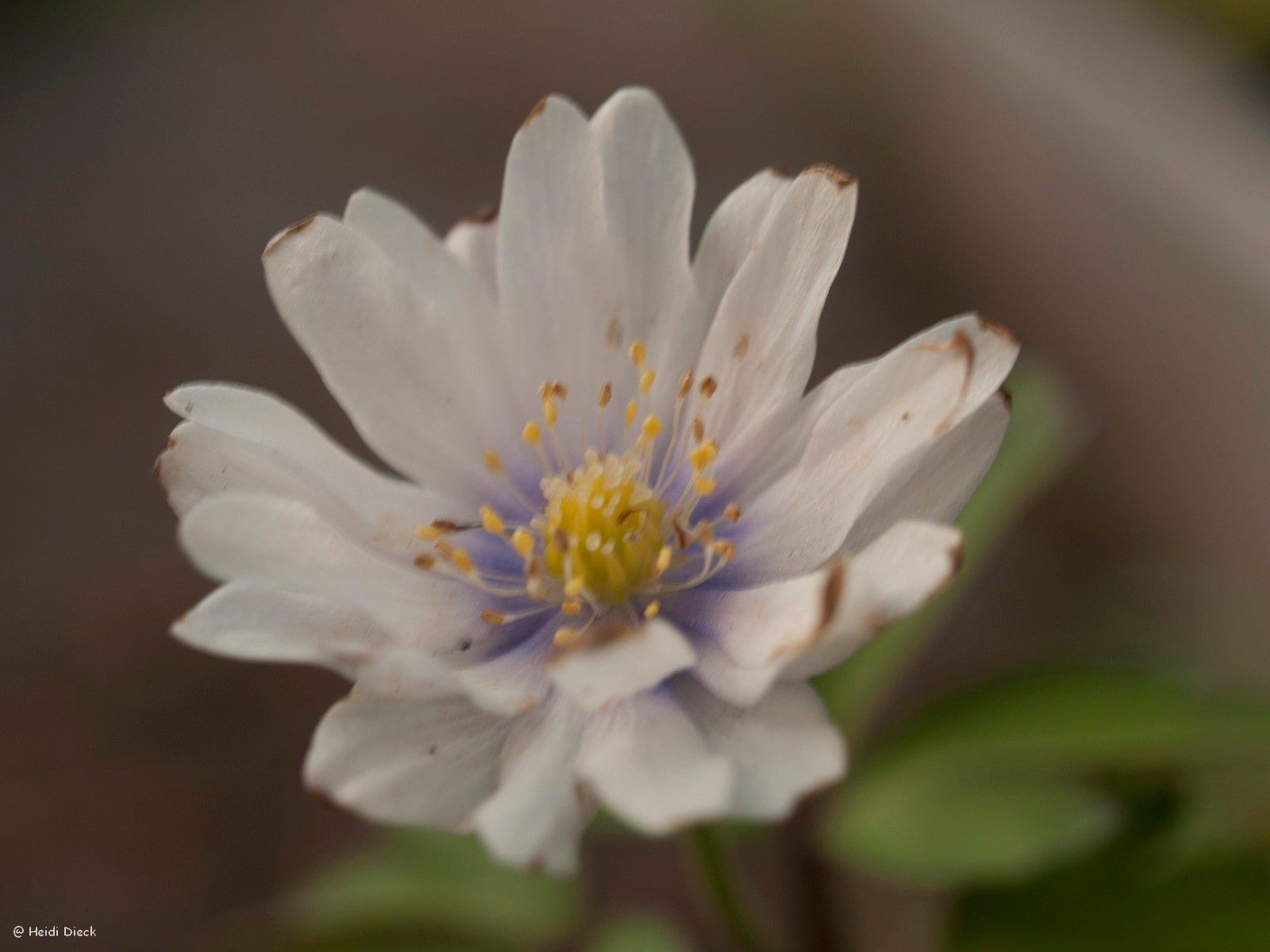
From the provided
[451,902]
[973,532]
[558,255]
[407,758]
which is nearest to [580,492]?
[558,255]

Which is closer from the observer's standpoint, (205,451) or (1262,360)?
(205,451)

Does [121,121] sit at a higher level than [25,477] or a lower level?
higher

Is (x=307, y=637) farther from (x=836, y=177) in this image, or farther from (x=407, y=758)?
(x=836, y=177)

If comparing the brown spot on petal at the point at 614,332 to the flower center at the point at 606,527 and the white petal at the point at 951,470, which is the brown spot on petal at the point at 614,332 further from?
the white petal at the point at 951,470

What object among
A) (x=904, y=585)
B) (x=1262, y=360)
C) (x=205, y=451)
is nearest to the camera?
(x=904, y=585)

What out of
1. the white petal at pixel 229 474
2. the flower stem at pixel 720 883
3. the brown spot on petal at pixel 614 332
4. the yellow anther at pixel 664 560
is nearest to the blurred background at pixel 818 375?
the flower stem at pixel 720 883

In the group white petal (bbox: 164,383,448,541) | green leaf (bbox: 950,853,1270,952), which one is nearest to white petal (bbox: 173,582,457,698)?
white petal (bbox: 164,383,448,541)

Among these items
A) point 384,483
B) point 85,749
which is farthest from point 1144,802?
point 85,749

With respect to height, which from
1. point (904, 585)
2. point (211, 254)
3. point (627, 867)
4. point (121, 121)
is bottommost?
point (627, 867)

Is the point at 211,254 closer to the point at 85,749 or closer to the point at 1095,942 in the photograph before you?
the point at 85,749
